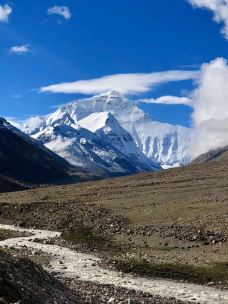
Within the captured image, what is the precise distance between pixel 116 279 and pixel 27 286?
50.0ft

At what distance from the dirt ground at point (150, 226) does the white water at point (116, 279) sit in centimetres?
174

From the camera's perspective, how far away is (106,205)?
9075 centimetres

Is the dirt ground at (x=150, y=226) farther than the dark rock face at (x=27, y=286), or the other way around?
the dirt ground at (x=150, y=226)

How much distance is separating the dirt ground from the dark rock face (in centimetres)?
1420

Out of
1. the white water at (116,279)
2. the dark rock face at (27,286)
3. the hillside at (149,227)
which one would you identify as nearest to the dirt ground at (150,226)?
the hillside at (149,227)

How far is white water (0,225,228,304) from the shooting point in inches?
1518

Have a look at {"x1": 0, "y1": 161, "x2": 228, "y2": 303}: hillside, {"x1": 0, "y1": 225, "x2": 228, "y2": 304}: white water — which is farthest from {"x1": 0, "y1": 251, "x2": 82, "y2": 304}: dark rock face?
{"x1": 0, "y1": 225, "x2": 228, "y2": 304}: white water

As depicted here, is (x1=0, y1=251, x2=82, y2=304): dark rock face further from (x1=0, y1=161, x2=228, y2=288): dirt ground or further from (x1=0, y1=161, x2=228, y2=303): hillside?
(x1=0, y1=161, x2=228, y2=288): dirt ground

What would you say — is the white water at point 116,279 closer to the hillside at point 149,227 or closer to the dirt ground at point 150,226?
the hillside at point 149,227

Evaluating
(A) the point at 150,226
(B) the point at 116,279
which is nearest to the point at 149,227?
(A) the point at 150,226

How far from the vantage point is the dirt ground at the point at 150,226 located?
48375 millimetres

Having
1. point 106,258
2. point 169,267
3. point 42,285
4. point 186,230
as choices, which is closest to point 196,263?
point 169,267

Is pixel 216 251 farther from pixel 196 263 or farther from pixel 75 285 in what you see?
pixel 75 285

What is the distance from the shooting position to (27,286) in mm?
29172
